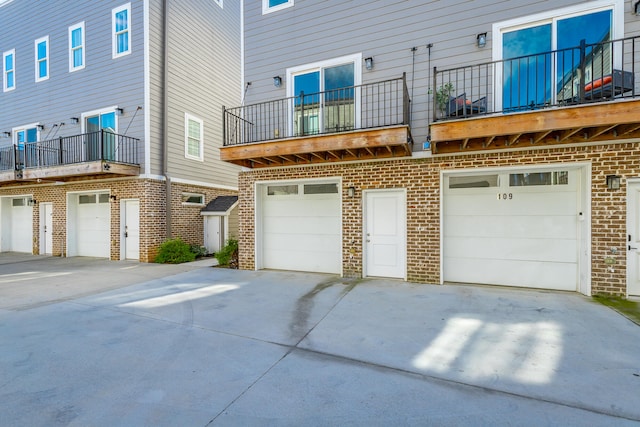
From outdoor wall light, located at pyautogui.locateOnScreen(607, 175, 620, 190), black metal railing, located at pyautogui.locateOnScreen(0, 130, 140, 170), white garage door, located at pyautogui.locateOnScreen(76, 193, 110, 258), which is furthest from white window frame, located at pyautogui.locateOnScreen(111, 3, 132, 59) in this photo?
outdoor wall light, located at pyautogui.locateOnScreen(607, 175, 620, 190)

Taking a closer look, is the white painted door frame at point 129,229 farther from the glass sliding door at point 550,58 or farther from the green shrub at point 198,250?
the glass sliding door at point 550,58

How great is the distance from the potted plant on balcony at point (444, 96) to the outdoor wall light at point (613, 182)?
116 inches

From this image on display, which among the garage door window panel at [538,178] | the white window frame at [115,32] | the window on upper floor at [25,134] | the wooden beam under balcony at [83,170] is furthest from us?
the window on upper floor at [25,134]

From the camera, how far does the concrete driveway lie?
2.40 m

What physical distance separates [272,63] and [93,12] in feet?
25.7

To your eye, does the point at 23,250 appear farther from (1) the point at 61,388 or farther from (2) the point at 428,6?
(2) the point at 428,6

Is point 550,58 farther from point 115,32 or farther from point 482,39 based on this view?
point 115,32

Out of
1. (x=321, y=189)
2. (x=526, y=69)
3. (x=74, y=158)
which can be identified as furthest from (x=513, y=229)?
(x=74, y=158)

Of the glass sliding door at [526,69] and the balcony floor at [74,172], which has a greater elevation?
the glass sliding door at [526,69]

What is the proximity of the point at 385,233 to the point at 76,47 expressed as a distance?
12.7m

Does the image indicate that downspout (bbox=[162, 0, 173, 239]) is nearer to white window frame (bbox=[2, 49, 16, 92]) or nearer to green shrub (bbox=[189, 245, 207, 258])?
green shrub (bbox=[189, 245, 207, 258])

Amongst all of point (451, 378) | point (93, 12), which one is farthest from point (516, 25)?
point (93, 12)

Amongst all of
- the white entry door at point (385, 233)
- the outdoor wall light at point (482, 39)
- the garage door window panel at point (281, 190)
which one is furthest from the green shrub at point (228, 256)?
the outdoor wall light at point (482, 39)

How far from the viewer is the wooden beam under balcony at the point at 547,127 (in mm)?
4430
